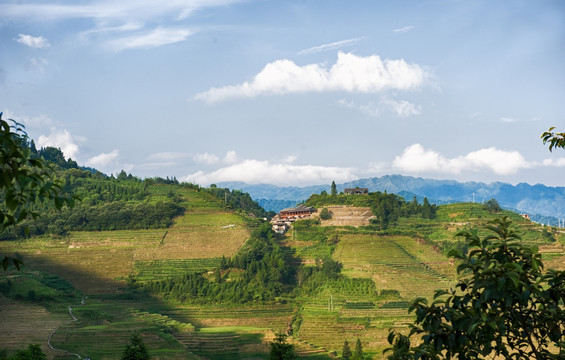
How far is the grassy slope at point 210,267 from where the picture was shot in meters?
33.8

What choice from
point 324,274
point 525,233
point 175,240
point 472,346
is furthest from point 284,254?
point 472,346

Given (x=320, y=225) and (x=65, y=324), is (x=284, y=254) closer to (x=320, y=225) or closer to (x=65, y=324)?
(x=320, y=225)

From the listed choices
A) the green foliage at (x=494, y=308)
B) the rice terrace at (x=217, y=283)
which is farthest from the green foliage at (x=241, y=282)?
the green foliage at (x=494, y=308)

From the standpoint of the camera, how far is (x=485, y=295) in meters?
4.30

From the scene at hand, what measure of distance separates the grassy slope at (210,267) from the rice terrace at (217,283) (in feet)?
0.32

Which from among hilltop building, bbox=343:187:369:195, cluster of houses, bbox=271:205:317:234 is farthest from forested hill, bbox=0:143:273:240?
hilltop building, bbox=343:187:369:195

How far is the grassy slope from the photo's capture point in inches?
1330

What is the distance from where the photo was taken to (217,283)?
45750 millimetres

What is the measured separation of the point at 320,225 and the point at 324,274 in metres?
11.6

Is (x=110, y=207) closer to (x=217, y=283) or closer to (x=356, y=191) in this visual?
(x=217, y=283)

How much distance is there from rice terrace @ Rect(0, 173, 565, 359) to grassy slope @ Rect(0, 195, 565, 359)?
0.10 m

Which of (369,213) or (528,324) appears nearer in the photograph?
(528,324)

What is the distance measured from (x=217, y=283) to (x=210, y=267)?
2465 millimetres

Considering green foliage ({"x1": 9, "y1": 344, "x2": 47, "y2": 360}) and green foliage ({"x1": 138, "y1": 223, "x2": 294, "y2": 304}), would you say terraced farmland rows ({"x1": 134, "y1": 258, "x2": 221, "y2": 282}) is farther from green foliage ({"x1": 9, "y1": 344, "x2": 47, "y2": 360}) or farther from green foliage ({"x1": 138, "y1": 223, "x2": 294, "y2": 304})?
green foliage ({"x1": 9, "y1": 344, "x2": 47, "y2": 360})
